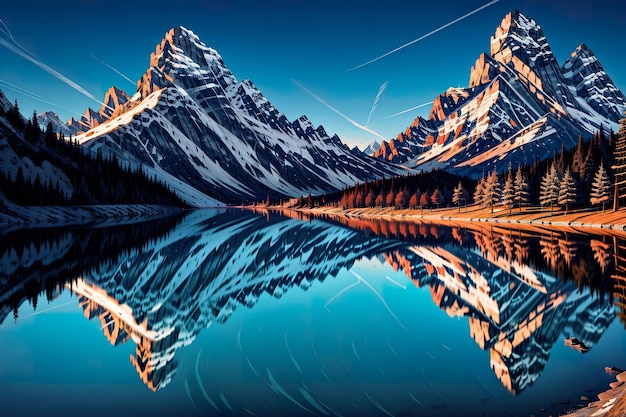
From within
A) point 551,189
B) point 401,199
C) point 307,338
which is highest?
point 401,199

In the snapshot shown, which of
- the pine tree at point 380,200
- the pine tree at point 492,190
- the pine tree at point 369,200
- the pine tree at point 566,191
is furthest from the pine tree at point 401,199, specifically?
the pine tree at point 566,191

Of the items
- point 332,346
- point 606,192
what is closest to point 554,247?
point 332,346

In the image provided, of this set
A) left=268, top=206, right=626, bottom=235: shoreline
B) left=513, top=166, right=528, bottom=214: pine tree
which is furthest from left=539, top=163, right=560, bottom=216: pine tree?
left=513, top=166, right=528, bottom=214: pine tree

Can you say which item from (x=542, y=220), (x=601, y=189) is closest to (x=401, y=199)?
(x=542, y=220)

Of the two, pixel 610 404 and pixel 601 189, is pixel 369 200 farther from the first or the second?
pixel 610 404

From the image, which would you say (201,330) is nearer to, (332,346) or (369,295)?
(332,346)

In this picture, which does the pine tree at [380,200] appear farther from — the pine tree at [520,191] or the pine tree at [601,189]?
the pine tree at [601,189]

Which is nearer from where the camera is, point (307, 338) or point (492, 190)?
point (307, 338)

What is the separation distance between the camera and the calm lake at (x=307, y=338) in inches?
444

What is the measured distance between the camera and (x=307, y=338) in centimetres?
1664

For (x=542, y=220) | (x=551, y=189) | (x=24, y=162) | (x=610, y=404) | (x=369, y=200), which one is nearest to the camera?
(x=610, y=404)

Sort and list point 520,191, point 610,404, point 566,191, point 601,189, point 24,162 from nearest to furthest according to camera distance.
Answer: point 610,404 → point 601,189 → point 566,191 → point 520,191 → point 24,162

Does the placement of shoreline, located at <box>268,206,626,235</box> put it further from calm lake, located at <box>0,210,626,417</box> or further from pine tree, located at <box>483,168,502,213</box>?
calm lake, located at <box>0,210,626,417</box>

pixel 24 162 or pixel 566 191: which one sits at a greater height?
pixel 24 162
